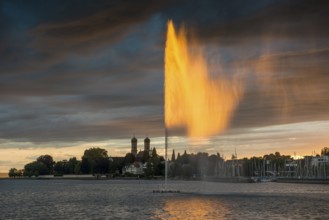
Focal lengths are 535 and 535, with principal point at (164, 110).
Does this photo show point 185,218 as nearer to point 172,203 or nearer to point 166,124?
point 172,203

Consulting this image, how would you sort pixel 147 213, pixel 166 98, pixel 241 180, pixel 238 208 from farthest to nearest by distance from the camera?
1. pixel 241 180
2. pixel 166 98
3. pixel 238 208
4. pixel 147 213

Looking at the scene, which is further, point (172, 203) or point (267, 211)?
point (172, 203)

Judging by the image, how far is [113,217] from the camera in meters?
59.4

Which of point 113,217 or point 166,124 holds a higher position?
point 166,124

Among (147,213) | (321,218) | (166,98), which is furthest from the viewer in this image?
(166,98)

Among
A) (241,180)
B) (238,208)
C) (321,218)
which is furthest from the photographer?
(241,180)

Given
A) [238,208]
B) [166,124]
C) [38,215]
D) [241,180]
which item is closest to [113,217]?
[38,215]

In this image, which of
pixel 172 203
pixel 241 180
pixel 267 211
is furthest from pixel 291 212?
pixel 241 180

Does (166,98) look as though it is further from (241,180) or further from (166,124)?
(241,180)

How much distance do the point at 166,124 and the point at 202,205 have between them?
51.5ft

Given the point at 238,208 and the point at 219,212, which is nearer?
the point at 219,212

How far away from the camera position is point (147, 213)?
6347 centimetres

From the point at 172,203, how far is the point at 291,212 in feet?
63.0

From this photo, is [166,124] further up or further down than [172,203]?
further up
